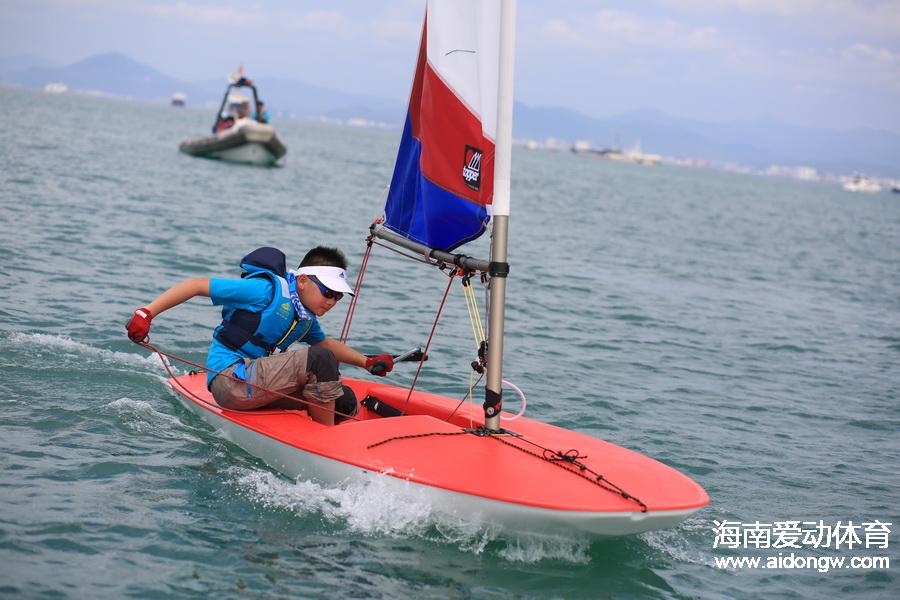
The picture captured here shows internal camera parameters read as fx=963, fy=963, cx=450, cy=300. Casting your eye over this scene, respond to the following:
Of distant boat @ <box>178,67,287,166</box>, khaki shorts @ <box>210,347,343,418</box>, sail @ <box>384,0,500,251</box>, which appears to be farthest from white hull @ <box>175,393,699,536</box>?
distant boat @ <box>178,67,287,166</box>

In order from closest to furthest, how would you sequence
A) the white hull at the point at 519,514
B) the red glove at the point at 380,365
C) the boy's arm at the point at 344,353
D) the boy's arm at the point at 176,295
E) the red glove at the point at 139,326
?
the white hull at the point at 519,514, the red glove at the point at 139,326, the boy's arm at the point at 176,295, the red glove at the point at 380,365, the boy's arm at the point at 344,353

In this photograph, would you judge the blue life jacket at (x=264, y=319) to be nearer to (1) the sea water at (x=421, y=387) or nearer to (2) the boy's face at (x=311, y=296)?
(2) the boy's face at (x=311, y=296)

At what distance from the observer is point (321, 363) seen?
569 centimetres

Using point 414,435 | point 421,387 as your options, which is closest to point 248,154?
point 421,387

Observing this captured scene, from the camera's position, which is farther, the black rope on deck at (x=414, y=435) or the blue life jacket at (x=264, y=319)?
the blue life jacket at (x=264, y=319)

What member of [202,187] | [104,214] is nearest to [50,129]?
[202,187]

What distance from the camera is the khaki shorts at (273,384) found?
5.70 m

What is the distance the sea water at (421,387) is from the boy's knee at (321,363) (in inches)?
25.4

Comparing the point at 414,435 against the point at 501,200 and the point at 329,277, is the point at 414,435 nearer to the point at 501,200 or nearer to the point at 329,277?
the point at 329,277

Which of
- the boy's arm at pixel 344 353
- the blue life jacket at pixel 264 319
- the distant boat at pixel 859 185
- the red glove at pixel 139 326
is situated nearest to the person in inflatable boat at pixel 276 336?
the blue life jacket at pixel 264 319

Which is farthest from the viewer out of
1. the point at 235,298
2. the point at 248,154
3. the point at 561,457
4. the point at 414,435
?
the point at 248,154

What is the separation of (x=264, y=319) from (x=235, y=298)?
0.24m

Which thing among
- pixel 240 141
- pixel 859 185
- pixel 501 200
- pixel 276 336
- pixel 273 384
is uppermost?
pixel 859 185

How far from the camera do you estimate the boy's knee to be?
568cm
